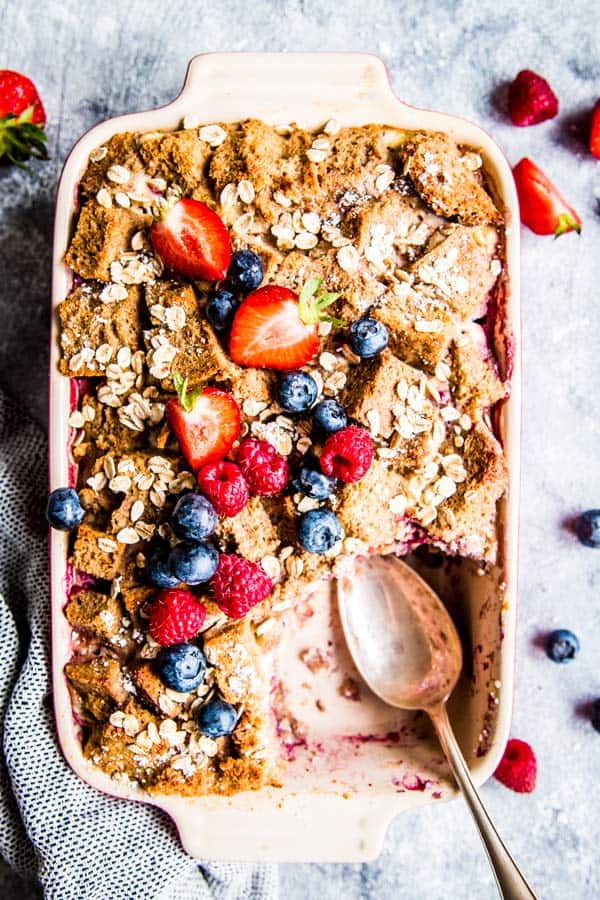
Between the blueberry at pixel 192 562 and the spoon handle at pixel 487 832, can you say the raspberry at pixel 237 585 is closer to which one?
the blueberry at pixel 192 562

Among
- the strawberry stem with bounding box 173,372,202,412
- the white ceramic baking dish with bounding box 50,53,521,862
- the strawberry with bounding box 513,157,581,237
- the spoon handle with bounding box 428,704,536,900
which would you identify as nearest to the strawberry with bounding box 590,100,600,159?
the strawberry with bounding box 513,157,581,237

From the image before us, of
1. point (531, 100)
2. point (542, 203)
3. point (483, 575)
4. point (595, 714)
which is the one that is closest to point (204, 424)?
point (483, 575)

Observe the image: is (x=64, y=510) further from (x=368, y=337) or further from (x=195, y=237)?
(x=368, y=337)

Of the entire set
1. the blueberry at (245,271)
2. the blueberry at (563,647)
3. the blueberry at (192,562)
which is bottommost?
the blueberry at (563,647)

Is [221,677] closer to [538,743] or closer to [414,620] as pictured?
[414,620]

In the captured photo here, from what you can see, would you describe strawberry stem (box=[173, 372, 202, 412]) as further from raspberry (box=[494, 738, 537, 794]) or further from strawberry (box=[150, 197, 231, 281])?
raspberry (box=[494, 738, 537, 794])

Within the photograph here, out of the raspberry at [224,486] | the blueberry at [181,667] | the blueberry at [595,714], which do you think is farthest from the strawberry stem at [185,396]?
the blueberry at [595,714]
